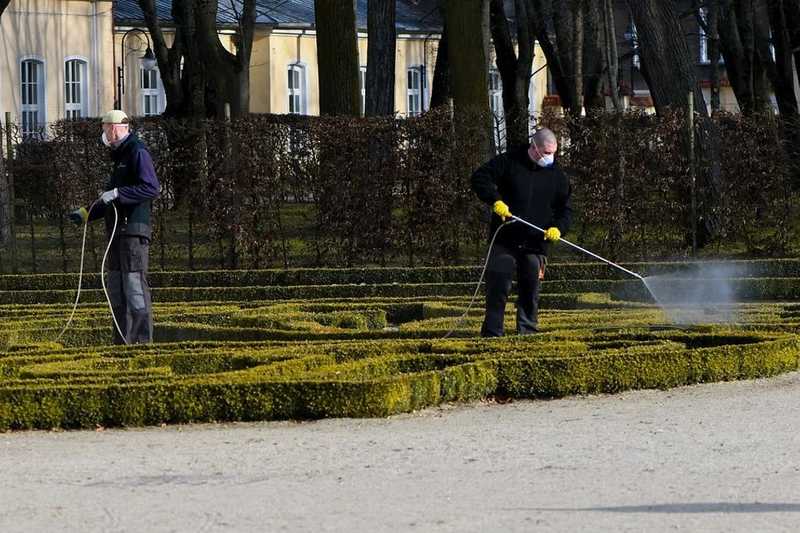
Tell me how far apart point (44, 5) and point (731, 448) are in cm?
4450

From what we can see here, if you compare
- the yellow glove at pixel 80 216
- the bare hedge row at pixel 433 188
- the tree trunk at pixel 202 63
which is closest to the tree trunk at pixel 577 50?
the tree trunk at pixel 202 63

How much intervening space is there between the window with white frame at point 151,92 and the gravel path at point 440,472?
154 ft

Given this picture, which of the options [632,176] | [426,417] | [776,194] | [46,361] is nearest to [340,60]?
[632,176]

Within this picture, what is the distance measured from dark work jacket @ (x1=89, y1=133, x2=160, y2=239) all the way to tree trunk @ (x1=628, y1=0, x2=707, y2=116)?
40.0ft

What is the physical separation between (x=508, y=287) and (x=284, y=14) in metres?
45.4

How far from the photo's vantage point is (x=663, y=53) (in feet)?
87.7

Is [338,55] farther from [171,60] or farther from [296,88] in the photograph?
[296,88]

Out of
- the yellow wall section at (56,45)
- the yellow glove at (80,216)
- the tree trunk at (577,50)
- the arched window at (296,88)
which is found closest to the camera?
the yellow glove at (80,216)

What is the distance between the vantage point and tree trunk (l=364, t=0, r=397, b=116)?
31.0m

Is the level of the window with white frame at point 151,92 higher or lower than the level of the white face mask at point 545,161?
higher

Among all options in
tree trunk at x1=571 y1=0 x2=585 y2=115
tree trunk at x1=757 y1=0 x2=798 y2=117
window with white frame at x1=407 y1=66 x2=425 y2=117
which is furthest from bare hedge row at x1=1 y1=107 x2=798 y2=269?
window with white frame at x1=407 y1=66 x2=425 y2=117

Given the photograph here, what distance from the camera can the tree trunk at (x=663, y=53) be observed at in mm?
26516

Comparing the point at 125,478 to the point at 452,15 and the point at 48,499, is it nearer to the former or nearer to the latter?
the point at 48,499

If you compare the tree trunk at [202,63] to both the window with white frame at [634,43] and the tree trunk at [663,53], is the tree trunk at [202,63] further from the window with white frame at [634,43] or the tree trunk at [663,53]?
the tree trunk at [663,53]
